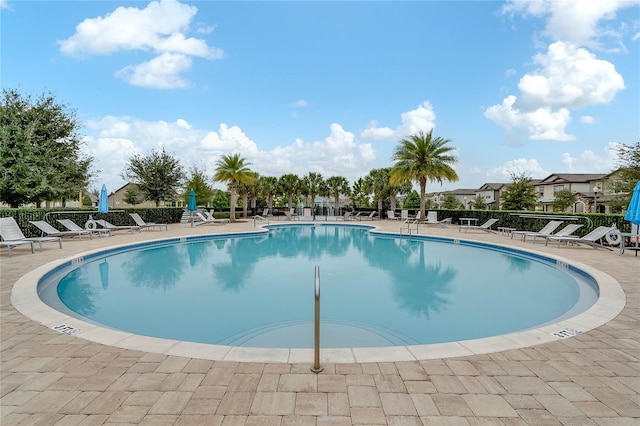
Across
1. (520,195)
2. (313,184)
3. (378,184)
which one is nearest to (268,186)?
(313,184)

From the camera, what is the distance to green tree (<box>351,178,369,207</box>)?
34250mm

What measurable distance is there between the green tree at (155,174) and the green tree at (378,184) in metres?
16.3

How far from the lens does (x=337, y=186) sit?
3359cm

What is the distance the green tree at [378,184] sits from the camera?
94.3ft

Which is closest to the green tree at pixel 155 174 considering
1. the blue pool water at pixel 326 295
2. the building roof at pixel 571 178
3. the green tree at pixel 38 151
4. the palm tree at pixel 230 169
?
the palm tree at pixel 230 169

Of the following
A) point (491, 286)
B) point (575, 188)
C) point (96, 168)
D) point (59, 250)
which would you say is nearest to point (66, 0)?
point (59, 250)

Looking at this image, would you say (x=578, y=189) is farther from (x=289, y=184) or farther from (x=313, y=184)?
(x=289, y=184)

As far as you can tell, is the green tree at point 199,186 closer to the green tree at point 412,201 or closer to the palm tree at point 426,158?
the palm tree at point 426,158

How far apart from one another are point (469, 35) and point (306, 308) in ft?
48.6

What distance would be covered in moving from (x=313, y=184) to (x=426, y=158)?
14.0 metres

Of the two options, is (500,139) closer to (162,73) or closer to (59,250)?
(162,73)

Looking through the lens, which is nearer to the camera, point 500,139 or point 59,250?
point 59,250

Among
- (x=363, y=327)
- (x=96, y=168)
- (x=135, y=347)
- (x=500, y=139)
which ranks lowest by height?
(x=363, y=327)

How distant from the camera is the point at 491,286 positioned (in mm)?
7242
